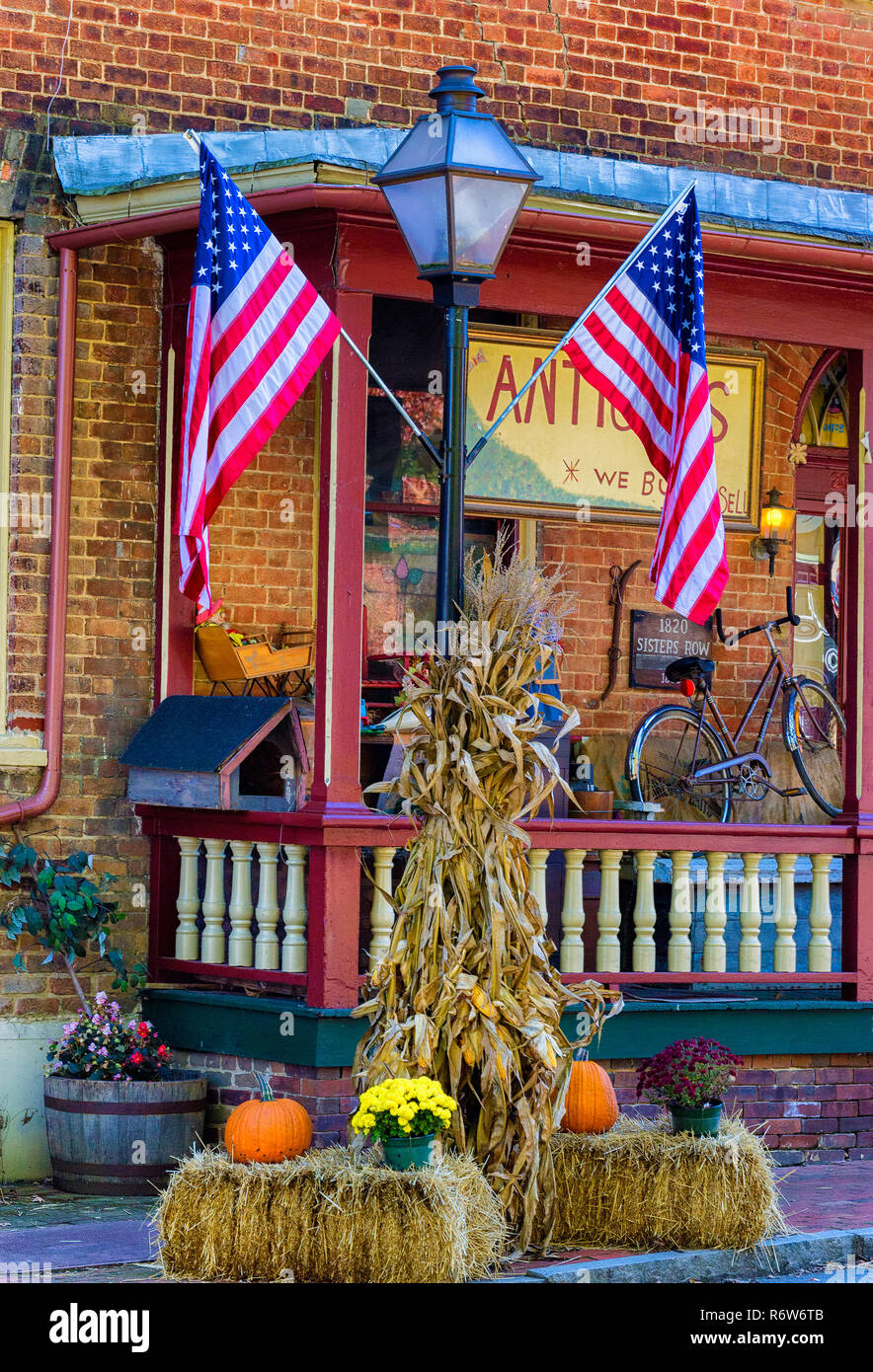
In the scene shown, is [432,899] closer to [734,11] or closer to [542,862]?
[542,862]

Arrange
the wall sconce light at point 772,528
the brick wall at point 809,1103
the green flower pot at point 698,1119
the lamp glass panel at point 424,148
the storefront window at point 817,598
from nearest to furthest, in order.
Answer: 1. the lamp glass panel at point 424,148
2. the green flower pot at point 698,1119
3. the brick wall at point 809,1103
4. the wall sconce light at point 772,528
5. the storefront window at point 817,598

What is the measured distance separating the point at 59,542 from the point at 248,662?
1085 mm

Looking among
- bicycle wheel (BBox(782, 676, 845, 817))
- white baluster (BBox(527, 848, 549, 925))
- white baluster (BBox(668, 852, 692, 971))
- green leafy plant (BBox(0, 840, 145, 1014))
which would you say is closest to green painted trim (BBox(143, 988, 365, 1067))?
green leafy plant (BBox(0, 840, 145, 1014))

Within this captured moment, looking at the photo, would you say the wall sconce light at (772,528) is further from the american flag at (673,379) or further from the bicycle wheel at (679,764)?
the american flag at (673,379)

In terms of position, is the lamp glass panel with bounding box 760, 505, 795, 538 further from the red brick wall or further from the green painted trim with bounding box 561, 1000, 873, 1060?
the red brick wall

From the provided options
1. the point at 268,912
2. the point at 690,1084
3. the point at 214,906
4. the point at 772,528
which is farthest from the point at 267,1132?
the point at 772,528

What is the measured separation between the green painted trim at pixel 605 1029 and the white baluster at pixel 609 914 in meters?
0.24

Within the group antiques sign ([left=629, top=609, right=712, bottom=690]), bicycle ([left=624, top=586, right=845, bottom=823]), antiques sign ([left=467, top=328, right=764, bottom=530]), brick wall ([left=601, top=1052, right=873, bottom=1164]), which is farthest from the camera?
antiques sign ([left=629, top=609, right=712, bottom=690])

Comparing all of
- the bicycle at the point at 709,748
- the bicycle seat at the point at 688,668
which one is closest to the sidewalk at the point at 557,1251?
the bicycle at the point at 709,748

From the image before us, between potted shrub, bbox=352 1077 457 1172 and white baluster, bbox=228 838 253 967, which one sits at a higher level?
white baluster, bbox=228 838 253 967

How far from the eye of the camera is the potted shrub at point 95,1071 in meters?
8.23

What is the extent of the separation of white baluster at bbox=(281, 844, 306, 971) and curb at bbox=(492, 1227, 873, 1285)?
2.31 metres

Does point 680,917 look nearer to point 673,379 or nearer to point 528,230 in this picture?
point 673,379

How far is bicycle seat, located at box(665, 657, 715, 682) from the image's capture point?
11070 millimetres
